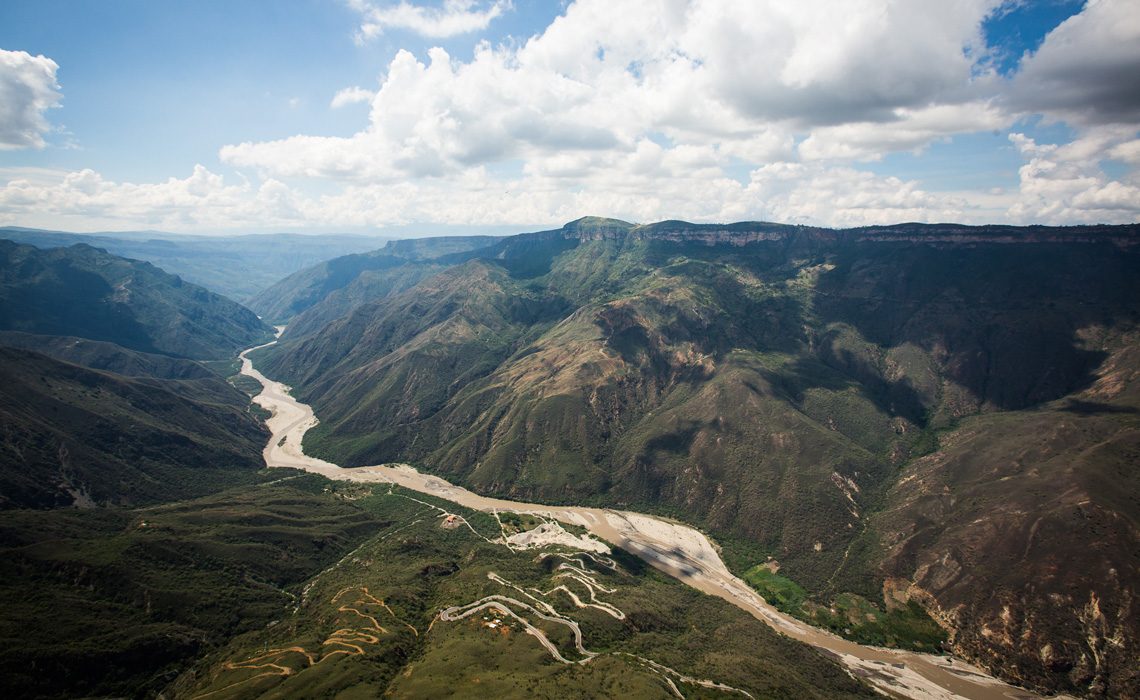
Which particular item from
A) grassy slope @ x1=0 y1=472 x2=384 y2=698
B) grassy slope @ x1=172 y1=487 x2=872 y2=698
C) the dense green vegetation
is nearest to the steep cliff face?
the dense green vegetation

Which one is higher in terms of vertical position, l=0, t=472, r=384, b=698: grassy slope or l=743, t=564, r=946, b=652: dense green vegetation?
l=0, t=472, r=384, b=698: grassy slope

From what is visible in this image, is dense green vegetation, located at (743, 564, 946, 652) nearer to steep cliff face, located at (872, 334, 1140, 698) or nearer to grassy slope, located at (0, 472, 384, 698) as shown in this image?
steep cliff face, located at (872, 334, 1140, 698)

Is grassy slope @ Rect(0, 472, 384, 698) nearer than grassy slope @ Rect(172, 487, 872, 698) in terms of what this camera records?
No

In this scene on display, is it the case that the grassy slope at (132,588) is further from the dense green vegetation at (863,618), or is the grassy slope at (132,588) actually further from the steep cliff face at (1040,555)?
the steep cliff face at (1040,555)

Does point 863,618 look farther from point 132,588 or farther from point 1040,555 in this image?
point 132,588

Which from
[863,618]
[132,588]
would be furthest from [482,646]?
[863,618]

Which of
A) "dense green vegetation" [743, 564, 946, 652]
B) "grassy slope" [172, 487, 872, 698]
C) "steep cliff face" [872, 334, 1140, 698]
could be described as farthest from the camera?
"dense green vegetation" [743, 564, 946, 652]

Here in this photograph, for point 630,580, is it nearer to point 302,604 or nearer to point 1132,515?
point 302,604

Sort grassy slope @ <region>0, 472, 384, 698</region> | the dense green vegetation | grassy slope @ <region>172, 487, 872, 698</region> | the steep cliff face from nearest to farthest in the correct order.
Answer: grassy slope @ <region>172, 487, 872, 698</region>
grassy slope @ <region>0, 472, 384, 698</region>
the steep cliff face
the dense green vegetation

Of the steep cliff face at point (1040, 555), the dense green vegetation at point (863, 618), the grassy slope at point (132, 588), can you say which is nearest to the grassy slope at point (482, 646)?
the grassy slope at point (132, 588)

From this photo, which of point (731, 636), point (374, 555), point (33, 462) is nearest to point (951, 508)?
point (731, 636)

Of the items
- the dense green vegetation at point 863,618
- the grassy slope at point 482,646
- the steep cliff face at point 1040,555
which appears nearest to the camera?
the grassy slope at point 482,646
